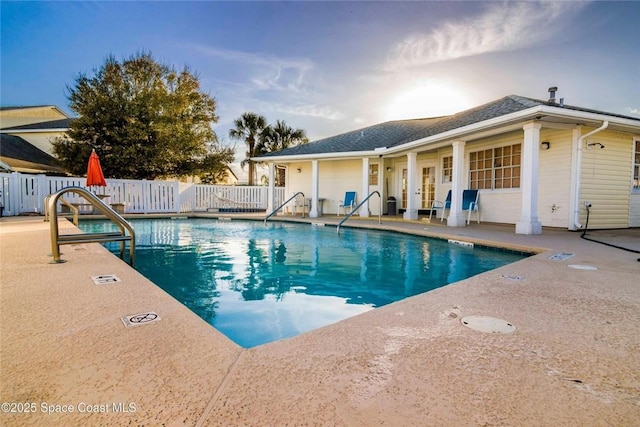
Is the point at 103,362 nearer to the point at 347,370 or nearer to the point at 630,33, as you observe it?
the point at 347,370

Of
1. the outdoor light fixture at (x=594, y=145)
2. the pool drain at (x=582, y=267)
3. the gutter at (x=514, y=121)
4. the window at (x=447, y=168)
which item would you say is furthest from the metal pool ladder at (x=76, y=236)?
the window at (x=447, y=168)

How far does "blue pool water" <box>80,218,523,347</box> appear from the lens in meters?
3.03

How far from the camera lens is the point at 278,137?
974 inches

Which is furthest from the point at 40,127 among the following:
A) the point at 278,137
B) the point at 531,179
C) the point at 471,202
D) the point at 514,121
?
the point at 531,179

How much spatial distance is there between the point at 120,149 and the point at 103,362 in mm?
18751

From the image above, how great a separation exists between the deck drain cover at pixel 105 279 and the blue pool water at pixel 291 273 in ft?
2.42

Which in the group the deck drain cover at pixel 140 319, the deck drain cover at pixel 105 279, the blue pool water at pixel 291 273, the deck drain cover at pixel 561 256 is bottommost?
the blue pool water at pixel 291 273

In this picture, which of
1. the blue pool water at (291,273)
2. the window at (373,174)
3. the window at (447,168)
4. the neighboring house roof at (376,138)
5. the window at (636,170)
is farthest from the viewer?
the window at (373,174)

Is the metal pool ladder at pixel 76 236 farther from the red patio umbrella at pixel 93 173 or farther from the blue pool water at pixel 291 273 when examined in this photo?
the red patio umbrella at pixel 93 173

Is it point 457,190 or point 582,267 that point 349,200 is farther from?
point 582,267

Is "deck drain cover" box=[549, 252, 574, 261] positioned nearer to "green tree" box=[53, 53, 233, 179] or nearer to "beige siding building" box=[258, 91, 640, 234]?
"beige siding building" box=[258, 91, 640, 234]

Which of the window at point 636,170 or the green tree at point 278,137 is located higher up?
the green tree at point 278,137

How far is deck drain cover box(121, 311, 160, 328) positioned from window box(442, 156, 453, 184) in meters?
11.3

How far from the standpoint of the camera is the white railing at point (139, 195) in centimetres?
1100
